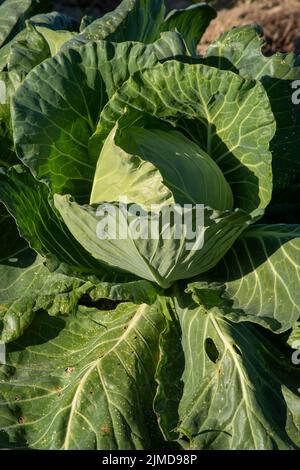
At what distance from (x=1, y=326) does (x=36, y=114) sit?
0.89m

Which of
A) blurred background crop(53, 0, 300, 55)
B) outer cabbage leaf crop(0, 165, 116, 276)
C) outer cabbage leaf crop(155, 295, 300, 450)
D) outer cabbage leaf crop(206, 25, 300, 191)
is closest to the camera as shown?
outer cabbage leaf crop(155, 295, 300, 450)

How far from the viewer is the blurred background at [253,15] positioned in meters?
5.61

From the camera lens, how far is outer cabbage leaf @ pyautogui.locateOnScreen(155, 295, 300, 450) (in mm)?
2783

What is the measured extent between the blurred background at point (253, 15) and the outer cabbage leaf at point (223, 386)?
3.06 m

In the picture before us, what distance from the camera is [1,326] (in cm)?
310

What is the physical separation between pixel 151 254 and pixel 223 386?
606 mm

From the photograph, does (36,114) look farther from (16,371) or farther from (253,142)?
(16,371)

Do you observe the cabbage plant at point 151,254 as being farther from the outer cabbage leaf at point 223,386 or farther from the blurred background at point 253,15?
the blurred background at point 253,15

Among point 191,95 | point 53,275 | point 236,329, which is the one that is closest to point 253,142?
point 191,95

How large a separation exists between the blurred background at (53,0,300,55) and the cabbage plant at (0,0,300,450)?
8.19 ft

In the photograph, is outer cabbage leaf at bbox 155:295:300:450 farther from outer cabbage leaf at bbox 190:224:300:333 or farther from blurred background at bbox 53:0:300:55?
blurred background at bbox 53:0:300:55

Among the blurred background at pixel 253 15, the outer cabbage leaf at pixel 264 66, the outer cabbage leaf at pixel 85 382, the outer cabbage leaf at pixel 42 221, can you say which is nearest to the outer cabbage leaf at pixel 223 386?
the outer cabbage leaf at pixel 85 382

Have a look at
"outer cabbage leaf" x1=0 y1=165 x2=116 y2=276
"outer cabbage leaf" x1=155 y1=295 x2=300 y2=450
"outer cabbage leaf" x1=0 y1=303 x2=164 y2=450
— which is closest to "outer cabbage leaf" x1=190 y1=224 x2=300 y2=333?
"outer cabbage leaf" x1=155 y1=295 x2=300 y2=450

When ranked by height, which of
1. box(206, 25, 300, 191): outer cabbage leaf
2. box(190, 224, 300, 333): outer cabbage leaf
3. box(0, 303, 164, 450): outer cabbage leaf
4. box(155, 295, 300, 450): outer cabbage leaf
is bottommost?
box(0, 303, 164, 450): outer cabbage leaf
